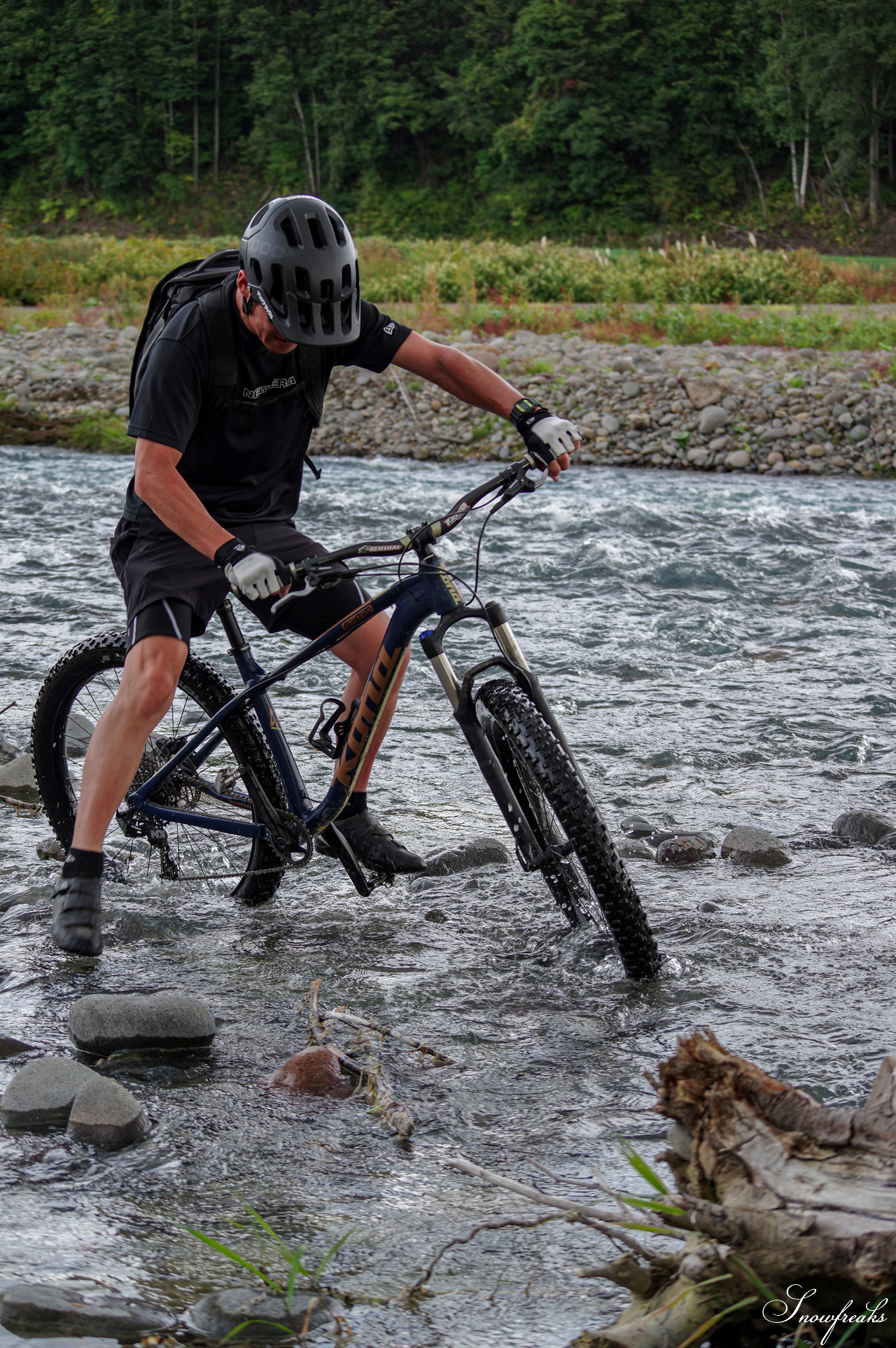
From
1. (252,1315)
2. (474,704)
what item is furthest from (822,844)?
(252,1315)

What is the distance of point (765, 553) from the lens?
35.3 feet

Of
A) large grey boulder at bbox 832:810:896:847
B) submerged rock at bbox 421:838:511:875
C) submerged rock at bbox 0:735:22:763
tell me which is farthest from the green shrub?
large grey boulder at bbox 832:810:896:847

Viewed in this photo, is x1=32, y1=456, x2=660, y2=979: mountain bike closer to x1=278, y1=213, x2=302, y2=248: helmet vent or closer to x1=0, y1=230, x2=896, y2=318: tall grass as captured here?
x1=278, y1=213, x2=302, y2=248: helmet vent

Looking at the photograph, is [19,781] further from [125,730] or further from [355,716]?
A: [355,716]

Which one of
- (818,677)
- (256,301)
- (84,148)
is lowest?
(818,677)

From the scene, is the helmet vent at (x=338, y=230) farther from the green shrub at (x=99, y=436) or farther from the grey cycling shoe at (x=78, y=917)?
the green shrub at (x=99, y=436)

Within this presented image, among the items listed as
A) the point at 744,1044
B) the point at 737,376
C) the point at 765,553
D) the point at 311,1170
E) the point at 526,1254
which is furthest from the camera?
the point at 737,376

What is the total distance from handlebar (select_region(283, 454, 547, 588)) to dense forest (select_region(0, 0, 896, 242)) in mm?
48414

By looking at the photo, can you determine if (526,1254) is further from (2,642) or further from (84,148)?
(84,148)

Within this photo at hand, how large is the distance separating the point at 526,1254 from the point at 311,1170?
517mm

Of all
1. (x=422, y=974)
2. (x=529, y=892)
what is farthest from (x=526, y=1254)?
(x=529, y=892)

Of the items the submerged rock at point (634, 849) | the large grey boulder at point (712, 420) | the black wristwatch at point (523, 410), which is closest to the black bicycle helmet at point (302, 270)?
the black wristwatch at point (523, 410)

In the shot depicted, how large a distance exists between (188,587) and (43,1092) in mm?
1537

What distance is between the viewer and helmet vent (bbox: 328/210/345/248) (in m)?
3.63
